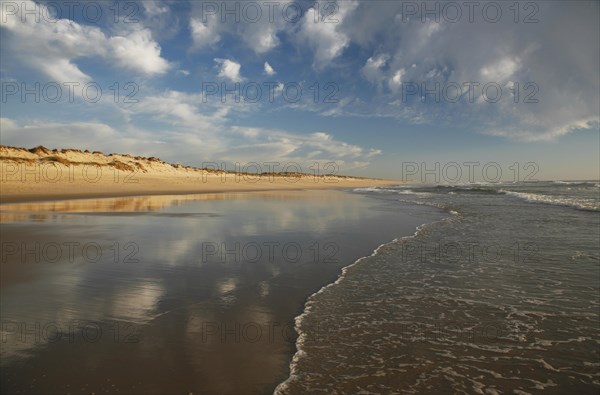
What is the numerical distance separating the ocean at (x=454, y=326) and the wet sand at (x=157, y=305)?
486 mm

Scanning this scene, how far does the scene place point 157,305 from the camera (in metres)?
5.07

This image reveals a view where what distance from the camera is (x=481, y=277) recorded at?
685 cm

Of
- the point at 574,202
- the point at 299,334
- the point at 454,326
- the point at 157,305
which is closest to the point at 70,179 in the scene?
the point at 157,305

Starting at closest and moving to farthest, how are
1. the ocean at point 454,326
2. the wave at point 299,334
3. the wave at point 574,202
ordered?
the wave at point 299,334, the ocean at point 454,326, the wave at point 574,202

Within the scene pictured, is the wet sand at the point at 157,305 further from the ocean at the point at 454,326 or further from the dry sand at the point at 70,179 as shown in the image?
the dry sand at the point at 70,179

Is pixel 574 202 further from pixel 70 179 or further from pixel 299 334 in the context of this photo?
pixel 70 179

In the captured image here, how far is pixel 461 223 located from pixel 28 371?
47.3 feet

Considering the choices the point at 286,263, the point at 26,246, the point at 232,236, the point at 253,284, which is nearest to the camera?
the point at 253,284

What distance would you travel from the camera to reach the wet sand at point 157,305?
3.35m

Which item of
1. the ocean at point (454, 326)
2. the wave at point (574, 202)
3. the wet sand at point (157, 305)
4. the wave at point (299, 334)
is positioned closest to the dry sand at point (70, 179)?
the wet sand at point (157, 305)

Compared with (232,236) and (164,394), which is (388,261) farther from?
(164,394)

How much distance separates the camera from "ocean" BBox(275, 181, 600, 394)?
347cm

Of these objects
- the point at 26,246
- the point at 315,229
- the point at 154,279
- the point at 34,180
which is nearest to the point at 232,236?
the point at 315,229

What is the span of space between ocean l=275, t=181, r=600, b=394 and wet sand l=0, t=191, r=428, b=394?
49cm
